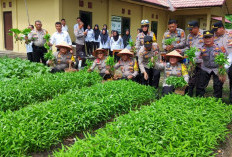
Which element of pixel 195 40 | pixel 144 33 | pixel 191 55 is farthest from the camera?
pixel 144 33

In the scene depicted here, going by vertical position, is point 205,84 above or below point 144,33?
below

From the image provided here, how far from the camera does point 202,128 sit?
3.62 meters

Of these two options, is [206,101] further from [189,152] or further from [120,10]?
[120,10]

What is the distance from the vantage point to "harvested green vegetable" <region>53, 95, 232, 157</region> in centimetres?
293

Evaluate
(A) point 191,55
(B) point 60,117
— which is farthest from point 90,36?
(B) point 60,117

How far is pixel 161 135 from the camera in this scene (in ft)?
11.0

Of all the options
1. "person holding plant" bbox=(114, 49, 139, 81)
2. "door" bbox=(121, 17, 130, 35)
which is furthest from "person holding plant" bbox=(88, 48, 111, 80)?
"door" bbox=(121, 17, 130, 35)

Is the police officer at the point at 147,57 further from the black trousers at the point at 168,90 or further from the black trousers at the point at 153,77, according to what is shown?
the black trousers at the point at 168,90

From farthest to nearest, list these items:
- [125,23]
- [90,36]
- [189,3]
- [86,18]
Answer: [189,3] < [125,23] < [86,18] < [90,36]

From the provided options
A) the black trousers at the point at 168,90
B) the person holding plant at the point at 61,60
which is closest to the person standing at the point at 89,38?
the person holding plant at the point at 61,60

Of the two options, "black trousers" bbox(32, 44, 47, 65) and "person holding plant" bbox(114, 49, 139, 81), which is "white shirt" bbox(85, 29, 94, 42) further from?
"person holding plant" bbox(114, 49, 139, 81)

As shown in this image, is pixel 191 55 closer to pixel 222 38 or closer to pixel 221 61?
pixel 221 61

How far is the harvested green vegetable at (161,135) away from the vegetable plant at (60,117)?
1.37 feet

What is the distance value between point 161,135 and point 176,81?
233 centimetres
